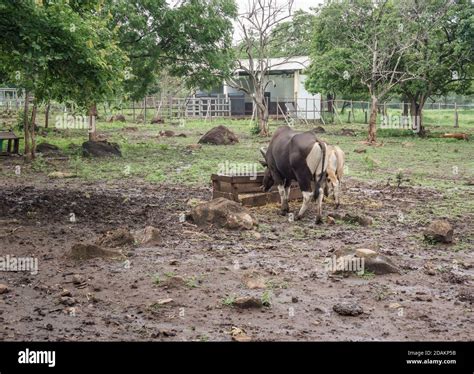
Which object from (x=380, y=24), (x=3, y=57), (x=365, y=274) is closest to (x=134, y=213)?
(x=3, y=57)

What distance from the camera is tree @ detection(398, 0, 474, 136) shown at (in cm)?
2953

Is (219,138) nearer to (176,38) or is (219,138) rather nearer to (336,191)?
(176,38)

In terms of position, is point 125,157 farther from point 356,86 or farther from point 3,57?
point 356,86

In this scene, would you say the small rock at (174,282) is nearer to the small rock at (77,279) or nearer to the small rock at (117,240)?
the small rock at (77,279)

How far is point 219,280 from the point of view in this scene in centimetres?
802

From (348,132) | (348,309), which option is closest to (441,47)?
(348,132)

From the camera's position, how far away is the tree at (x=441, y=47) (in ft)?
96.9

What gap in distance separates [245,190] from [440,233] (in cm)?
429

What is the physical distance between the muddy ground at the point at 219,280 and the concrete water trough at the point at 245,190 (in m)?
0.31

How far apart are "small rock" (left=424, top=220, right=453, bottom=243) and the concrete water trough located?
3811mm

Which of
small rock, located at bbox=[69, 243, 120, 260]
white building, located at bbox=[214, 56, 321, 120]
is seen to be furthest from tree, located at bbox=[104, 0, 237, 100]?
white building, located at bbox=[214, 56, 321, 120]

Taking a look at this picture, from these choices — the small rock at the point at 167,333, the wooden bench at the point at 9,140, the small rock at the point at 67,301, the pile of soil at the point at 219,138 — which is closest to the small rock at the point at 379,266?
the small rock at the point at 167,333

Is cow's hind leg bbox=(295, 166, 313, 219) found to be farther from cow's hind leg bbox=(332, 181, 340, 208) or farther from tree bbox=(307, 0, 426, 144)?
tree bbox=(307, 0, 426, 144)

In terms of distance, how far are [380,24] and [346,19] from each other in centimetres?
266
